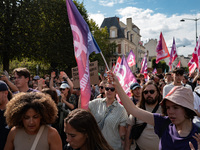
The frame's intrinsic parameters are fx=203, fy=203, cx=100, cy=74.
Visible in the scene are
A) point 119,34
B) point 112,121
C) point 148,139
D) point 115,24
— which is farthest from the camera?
point 115,24

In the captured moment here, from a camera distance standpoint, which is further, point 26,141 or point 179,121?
point 26,141

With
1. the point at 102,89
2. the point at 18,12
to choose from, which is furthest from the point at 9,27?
the point at 102,89

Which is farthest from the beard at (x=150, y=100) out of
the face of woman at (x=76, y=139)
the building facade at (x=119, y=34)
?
the building facade at (x=119, y=34)

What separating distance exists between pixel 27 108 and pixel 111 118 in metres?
1.44

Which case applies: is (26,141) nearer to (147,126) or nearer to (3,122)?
(3,122)

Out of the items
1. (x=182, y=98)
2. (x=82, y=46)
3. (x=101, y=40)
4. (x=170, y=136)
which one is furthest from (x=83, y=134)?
(x=101, y=40)

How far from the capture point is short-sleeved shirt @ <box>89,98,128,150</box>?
10.5 ft

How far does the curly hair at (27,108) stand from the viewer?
2.31m

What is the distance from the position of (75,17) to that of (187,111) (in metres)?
2.57

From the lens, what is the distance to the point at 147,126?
3.08 metres

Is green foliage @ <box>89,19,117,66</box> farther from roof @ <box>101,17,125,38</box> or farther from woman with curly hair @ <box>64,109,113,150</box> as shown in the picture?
woman with curly hair @ <box>64,109,113,150</box>

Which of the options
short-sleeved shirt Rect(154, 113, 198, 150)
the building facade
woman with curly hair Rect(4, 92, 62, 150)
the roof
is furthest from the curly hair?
the roof

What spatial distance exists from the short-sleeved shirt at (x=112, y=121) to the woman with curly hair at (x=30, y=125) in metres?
1.07

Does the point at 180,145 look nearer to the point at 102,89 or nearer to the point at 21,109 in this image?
the point at 21,109
